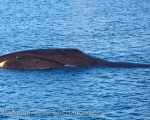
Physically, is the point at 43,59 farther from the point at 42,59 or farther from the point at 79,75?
the point at 79,75

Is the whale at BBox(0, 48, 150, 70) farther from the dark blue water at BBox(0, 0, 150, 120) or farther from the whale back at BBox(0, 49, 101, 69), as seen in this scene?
the dark blue water at BBox(0, 0, 150, 120)

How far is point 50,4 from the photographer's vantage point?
5645 inches

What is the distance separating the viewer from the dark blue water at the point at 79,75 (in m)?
49.2

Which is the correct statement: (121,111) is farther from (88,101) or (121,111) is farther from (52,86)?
(52,86)

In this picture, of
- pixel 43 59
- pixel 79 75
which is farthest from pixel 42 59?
pixel 79 75

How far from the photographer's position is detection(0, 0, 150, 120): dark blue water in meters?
49.2

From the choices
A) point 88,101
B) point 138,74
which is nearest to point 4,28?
point 138,74

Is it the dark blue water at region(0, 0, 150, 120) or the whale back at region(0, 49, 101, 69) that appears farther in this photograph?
the whale back at region(0, 49, 101, 69)

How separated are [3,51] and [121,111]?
991 inches

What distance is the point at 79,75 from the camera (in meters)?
58.1

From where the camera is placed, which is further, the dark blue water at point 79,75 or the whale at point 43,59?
the whale at point 43,59

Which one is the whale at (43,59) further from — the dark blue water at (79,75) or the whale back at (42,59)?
→ the dark blue water at (79,75)

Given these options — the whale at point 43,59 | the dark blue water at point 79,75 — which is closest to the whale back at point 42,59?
the whale at point 43,59

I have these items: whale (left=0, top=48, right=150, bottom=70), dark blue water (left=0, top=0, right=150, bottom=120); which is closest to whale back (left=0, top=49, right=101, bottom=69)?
whale (left=0, top=48, right=150, bottom=70)
